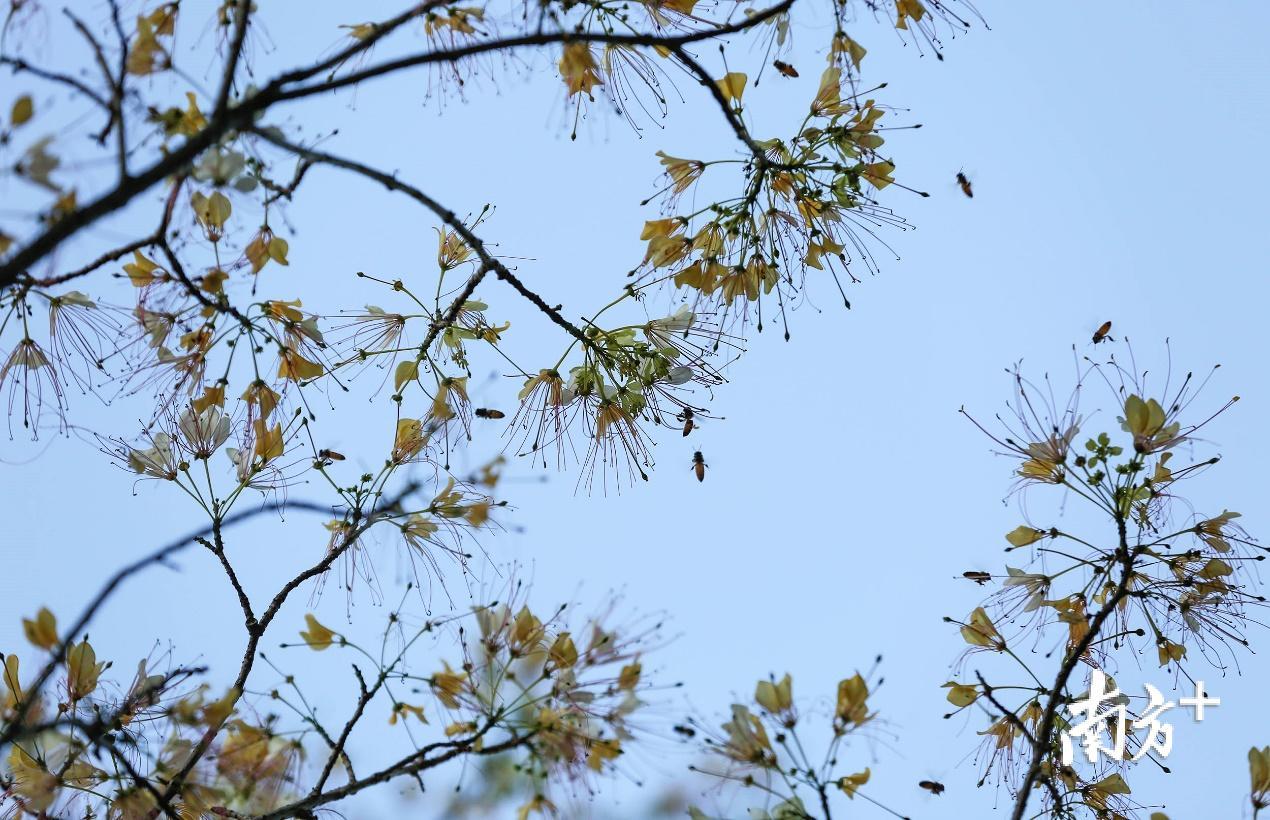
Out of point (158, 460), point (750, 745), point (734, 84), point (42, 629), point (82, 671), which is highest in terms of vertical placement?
point (734, 84)

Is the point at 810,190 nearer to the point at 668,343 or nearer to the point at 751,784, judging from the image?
the point at 668,343

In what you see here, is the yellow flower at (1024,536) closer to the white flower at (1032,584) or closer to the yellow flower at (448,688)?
the white flower at (1032,584)

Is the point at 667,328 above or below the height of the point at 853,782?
above

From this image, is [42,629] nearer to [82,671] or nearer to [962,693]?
[82,671]

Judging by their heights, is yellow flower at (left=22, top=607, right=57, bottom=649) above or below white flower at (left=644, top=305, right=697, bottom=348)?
below

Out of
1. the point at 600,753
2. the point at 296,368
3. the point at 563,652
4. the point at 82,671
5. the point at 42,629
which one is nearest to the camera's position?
the point at 42,629

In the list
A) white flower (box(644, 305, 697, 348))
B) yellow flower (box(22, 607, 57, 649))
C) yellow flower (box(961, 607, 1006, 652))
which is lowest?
yellow flower (box(22, 607, 57, 649))

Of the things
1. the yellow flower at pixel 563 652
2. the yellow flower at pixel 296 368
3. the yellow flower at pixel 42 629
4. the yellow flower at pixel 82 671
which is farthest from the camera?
the yellow flower at pixel 296 368

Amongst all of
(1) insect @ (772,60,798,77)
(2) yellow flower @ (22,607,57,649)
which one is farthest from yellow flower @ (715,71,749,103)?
(2) yellow flower @ (22,607,57,649)

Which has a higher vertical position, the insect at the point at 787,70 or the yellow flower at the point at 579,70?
the insect at the point at 787,70

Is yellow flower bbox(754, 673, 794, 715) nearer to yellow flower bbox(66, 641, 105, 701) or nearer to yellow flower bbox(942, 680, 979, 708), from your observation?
yellow flower bbox(942, 680, 979, 708)

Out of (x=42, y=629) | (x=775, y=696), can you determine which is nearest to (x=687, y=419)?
(x=775, y=696)

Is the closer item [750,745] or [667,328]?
[750,745]

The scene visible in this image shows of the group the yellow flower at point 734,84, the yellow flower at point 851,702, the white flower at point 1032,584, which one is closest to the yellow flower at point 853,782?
the yellow flower at point 851,702
